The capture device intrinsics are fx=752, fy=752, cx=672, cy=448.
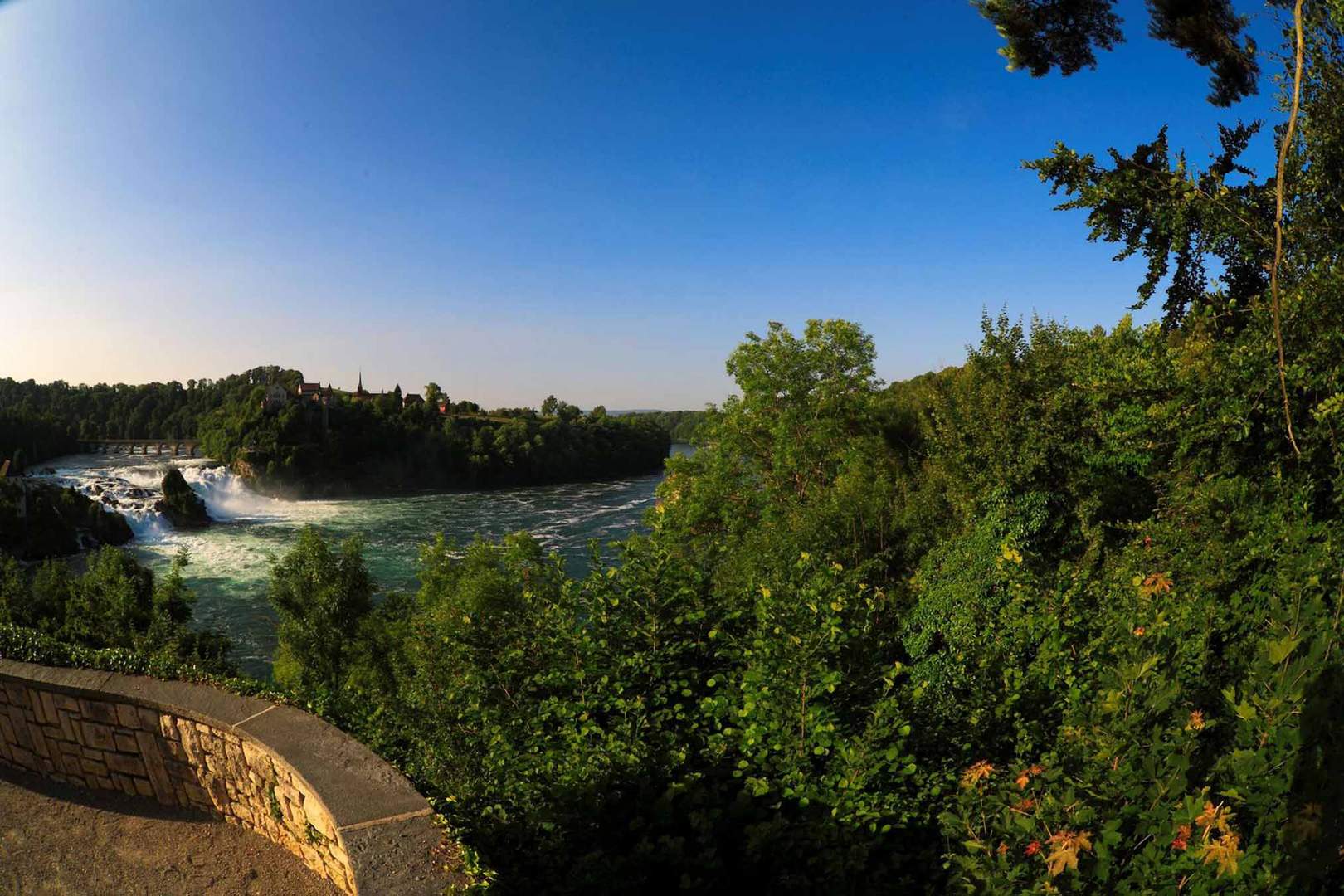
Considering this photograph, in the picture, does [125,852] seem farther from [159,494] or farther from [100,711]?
[159,494]

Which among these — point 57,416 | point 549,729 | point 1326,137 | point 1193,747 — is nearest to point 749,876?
point 549,729

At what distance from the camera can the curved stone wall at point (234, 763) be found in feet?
9.67

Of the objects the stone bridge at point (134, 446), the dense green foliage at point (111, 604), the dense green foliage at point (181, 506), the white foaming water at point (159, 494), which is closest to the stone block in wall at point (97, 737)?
the dense green foliage at point (111, 604)

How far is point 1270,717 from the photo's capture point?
1.95 meters

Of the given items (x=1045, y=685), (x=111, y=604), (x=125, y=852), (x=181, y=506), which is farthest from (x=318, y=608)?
(x=181, y=506)

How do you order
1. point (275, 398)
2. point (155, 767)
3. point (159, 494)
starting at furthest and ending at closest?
point (275, 398), point (159, 494), point (155, 767)

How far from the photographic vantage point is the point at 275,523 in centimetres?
4741

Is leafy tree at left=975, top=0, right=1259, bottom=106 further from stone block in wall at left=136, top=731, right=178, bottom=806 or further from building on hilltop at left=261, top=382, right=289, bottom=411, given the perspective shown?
building on hilltop at left=261, top=382, right=289, bottom=411

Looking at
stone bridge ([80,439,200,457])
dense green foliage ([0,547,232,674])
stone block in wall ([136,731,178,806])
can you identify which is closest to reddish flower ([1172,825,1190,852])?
stone block in wall ([136,731,178,806])

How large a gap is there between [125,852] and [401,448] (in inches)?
2728

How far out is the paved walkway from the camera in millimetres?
3723

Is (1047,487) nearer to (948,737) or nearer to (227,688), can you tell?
(948,737)

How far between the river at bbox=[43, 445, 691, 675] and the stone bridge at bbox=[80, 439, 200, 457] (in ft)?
24.0

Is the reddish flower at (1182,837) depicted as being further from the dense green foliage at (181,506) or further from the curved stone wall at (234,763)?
the dense green foliage at (181,506)
